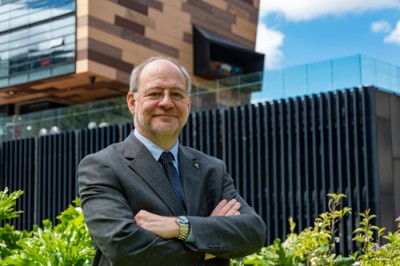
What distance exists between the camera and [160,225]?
3.01 m

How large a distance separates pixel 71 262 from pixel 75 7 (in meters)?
24.0

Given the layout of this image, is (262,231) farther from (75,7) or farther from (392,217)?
(75,7)

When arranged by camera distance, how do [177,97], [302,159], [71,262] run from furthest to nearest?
[302,159] < [71,262] < [177,97]

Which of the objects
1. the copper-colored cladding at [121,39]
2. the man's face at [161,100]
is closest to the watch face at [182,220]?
the man's face at [161,100]

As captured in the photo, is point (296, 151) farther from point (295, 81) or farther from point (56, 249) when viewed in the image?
point (56, 249)

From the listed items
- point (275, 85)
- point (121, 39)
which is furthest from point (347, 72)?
point (121, 39)

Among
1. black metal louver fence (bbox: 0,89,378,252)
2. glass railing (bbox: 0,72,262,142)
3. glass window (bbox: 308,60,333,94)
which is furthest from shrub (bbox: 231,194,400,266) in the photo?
glass railing (bbox: 0,72,262,142)

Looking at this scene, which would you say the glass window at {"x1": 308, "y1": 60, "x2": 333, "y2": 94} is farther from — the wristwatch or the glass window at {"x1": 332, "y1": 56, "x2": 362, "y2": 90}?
the wristwatch

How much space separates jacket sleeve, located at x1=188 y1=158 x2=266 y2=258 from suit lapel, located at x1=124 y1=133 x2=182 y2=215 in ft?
0.40

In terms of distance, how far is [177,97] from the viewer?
3.19 meters

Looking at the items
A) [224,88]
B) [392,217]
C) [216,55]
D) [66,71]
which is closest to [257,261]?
[392,217]

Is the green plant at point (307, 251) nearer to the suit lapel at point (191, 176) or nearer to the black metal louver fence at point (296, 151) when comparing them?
the suit lapel at point (191, 176)

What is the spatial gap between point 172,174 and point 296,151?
15.5 m

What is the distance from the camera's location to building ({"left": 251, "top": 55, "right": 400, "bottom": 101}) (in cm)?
1767
